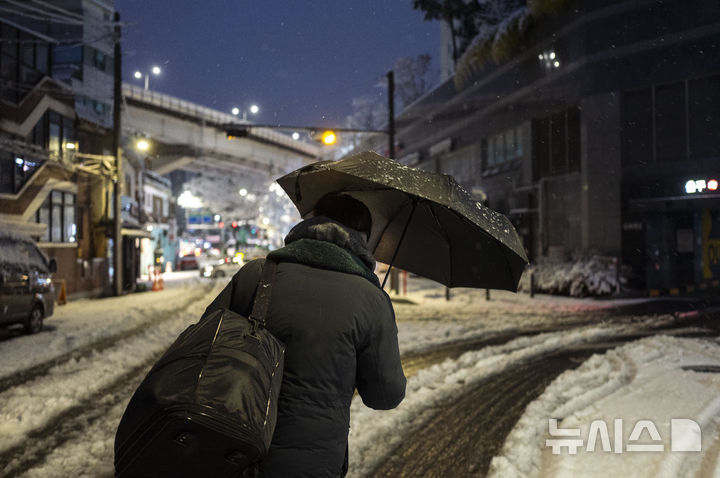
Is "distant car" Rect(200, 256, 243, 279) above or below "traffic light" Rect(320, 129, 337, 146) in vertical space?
below

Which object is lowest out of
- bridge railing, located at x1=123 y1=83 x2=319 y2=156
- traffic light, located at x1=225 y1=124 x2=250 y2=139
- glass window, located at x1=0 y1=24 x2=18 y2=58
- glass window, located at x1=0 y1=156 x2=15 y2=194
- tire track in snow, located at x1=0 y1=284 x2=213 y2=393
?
tire track in snow, located at x1=0 y1=284 x2=213 y2=393

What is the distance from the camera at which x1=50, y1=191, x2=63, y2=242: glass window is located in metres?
23.2

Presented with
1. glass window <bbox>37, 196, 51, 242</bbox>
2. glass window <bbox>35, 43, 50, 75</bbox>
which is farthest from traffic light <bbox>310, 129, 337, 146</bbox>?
glass window <bbox>35, 43, 50, 75</bbox>

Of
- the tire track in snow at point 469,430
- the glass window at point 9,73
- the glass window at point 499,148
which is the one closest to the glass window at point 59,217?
the glass window at point 9,73

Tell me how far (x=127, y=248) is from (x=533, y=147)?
940 inches

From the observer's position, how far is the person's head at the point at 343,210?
2480mm

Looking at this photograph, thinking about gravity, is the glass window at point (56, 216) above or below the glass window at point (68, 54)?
below

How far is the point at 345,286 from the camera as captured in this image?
6.95 ft

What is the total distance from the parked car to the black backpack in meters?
11.6

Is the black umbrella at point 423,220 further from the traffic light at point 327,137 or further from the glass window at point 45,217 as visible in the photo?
the glass window at point 45,217

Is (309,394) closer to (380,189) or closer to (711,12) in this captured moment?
(380,189)

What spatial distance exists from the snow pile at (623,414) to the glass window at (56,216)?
22661 mm

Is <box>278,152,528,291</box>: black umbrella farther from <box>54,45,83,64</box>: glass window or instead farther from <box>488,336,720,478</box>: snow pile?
<box>54,45,83,64</box>: glass window

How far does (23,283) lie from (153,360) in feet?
16.4
